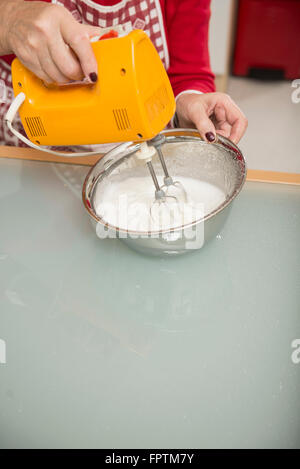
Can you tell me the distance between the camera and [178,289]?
710 millimetres

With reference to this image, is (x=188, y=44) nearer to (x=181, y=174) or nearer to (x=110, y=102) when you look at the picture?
(x=181, y=174)

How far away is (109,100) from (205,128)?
0.24 m

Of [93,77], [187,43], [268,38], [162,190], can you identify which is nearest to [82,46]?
[93,77]

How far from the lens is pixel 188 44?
1.09m

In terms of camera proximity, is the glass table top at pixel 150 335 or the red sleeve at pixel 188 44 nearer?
the glass table top at pixel 150 335

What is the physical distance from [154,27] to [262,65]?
6.06ft

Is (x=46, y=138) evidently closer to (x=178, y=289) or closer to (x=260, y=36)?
(x=178, y=289)

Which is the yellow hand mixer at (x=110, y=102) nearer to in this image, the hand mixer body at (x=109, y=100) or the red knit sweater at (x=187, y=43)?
the hand mixer body at (x=109, y=100)

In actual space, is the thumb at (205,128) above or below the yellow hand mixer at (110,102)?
below

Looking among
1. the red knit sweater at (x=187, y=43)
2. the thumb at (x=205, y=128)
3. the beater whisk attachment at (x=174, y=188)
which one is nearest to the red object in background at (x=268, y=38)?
the red knit sweater at (x=187, y=43)

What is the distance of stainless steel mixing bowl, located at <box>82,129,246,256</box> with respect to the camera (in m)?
0.65

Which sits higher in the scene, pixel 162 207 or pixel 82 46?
pixel 82 46

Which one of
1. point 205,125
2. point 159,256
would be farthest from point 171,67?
point 159,256

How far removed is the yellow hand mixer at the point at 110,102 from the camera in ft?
1.95
